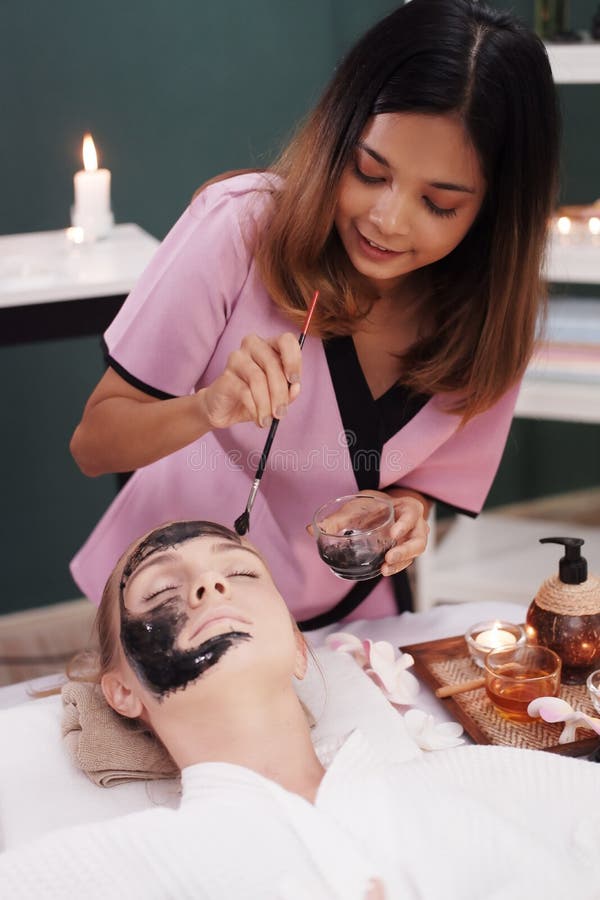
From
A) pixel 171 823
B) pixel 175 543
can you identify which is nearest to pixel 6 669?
pixel 175 543

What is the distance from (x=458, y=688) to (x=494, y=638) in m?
0.09

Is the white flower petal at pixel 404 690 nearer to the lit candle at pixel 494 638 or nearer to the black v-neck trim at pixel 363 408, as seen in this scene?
the lit candle at pixel 494 638

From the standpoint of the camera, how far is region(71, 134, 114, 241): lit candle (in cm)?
200

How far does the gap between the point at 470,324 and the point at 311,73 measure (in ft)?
4.21

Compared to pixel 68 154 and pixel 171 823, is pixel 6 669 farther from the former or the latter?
pixel 171 823

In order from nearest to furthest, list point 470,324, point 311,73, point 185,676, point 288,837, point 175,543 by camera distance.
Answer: point 288,837
point 185,676
point 175,543
point 470,324
point 311,73

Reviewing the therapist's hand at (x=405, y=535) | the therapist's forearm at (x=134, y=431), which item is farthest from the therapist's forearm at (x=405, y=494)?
the therapist's forearm at (x=134, y=431)

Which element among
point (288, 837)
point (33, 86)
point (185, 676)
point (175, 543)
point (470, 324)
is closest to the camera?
point (288, 837)

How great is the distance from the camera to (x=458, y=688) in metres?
1.34

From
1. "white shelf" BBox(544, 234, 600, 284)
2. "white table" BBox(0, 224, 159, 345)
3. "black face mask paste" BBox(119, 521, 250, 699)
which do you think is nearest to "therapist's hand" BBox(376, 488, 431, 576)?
"black face mask paste" BBox(119, 521, 250, 699)

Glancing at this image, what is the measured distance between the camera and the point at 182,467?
151 cm

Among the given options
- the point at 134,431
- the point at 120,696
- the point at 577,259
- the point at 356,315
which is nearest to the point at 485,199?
the point at 356,315

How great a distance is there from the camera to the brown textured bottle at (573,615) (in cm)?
130

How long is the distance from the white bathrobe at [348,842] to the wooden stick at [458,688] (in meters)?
0.23
